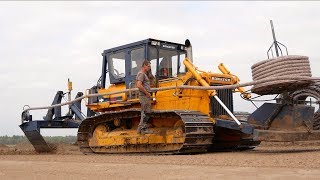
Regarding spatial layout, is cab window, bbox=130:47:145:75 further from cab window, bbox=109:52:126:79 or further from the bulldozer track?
the bulldozer track

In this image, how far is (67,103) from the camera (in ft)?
52.9

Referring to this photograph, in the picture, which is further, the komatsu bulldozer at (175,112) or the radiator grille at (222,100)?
the radiator grille at (222,100)

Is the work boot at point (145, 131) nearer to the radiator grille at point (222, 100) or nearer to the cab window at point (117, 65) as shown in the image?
the radiator grille at point (222, 100)

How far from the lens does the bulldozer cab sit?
1337 centimetres

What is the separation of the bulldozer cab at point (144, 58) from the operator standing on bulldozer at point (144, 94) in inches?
37.6

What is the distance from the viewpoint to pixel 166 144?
40.4 feet

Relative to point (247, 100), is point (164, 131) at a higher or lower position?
lower

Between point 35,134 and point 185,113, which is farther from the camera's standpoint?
point 35,134

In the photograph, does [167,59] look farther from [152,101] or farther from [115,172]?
[115,172]

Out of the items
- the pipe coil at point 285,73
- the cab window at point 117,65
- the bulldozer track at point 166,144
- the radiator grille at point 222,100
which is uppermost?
the cab window at point 117,65

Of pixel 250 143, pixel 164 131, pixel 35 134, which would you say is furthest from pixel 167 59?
pixel 35 134

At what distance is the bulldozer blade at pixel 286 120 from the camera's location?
11.1 metres

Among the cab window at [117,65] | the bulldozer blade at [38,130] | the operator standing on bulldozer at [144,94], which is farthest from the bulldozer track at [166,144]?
the bulldozer blade at [38,130]

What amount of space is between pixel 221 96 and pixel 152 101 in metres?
1.92
